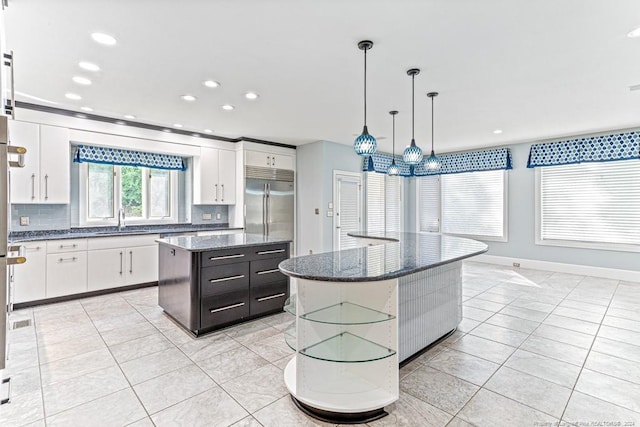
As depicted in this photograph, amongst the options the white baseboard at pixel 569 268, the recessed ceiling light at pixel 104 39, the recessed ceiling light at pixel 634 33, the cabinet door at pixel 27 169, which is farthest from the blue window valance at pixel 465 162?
the cabinet door at pixel 27 169

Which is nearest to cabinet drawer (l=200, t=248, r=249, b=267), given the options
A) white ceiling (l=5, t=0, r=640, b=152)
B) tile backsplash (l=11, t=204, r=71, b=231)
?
white ceiling (l=5, t=0, r=640, b=152)

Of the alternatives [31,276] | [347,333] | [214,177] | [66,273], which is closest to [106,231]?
[66,273]

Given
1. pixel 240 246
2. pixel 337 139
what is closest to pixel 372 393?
pixel 240 246

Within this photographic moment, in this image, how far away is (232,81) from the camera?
324 cm

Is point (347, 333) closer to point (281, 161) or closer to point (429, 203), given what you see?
point (281, 161)

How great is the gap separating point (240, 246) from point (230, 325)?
814 mm

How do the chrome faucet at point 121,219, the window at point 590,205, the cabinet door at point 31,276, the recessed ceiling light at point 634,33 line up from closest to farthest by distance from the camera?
the recessed ceiling light at point 634,33 → the cabinet door at point 31,276 → the chrome faucet at point 121,219 → the window at point 590,205

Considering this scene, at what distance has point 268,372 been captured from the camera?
239cm

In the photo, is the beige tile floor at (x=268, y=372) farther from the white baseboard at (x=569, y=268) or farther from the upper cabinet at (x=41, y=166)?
the white baseboard at (x=569, y=268)

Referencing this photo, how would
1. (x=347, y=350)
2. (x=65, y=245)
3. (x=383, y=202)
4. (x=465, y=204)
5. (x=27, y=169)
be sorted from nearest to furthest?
(x=347, y=350) → (x=27, y=169) → (x=65, y=245) → (x=465, y=204) → (x=383, y=202)

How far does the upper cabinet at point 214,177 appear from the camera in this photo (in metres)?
5.48

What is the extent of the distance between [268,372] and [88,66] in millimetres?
3063

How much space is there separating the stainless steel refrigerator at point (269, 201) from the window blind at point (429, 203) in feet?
10.8

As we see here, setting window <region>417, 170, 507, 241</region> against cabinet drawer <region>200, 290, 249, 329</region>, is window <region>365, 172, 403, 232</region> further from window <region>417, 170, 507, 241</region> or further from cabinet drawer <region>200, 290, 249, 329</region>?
cabinet drawer <region>200, 290, 249, 329</region>
